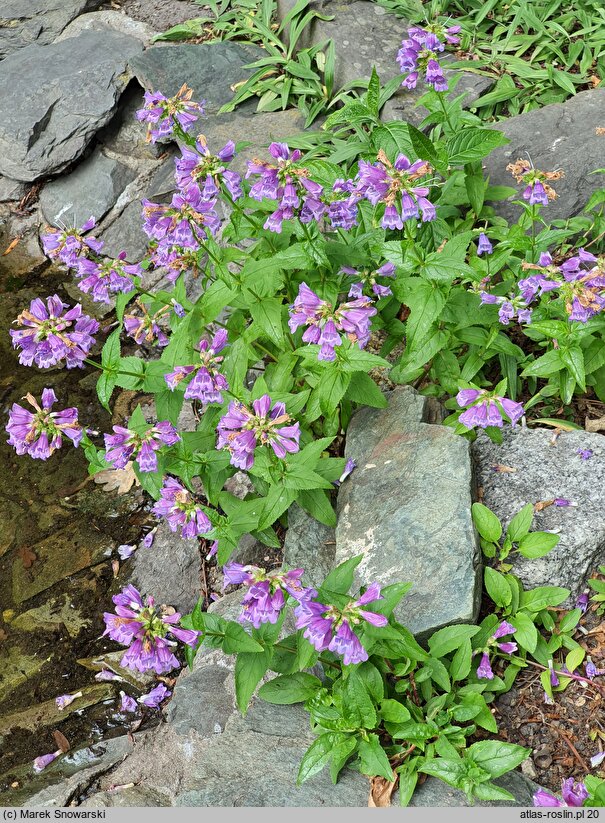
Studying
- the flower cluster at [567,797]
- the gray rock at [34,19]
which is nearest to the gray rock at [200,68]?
the gray rock at [34,19]

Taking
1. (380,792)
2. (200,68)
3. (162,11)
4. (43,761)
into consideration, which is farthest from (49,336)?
(162,11)

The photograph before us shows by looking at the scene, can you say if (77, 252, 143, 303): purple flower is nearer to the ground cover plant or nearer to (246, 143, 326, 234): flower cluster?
the ground cover plant

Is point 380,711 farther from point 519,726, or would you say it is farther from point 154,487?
point 154,487

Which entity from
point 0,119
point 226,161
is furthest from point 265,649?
point 0,119

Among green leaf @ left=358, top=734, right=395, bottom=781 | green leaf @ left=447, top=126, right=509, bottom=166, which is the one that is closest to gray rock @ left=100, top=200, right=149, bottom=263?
green leaf @ left=447, top=126, right=509, bottom=166

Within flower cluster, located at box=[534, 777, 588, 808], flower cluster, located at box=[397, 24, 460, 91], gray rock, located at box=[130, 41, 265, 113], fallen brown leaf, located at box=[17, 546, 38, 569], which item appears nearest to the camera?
flower cluster, located at box=[534, 777, 588, 808]
